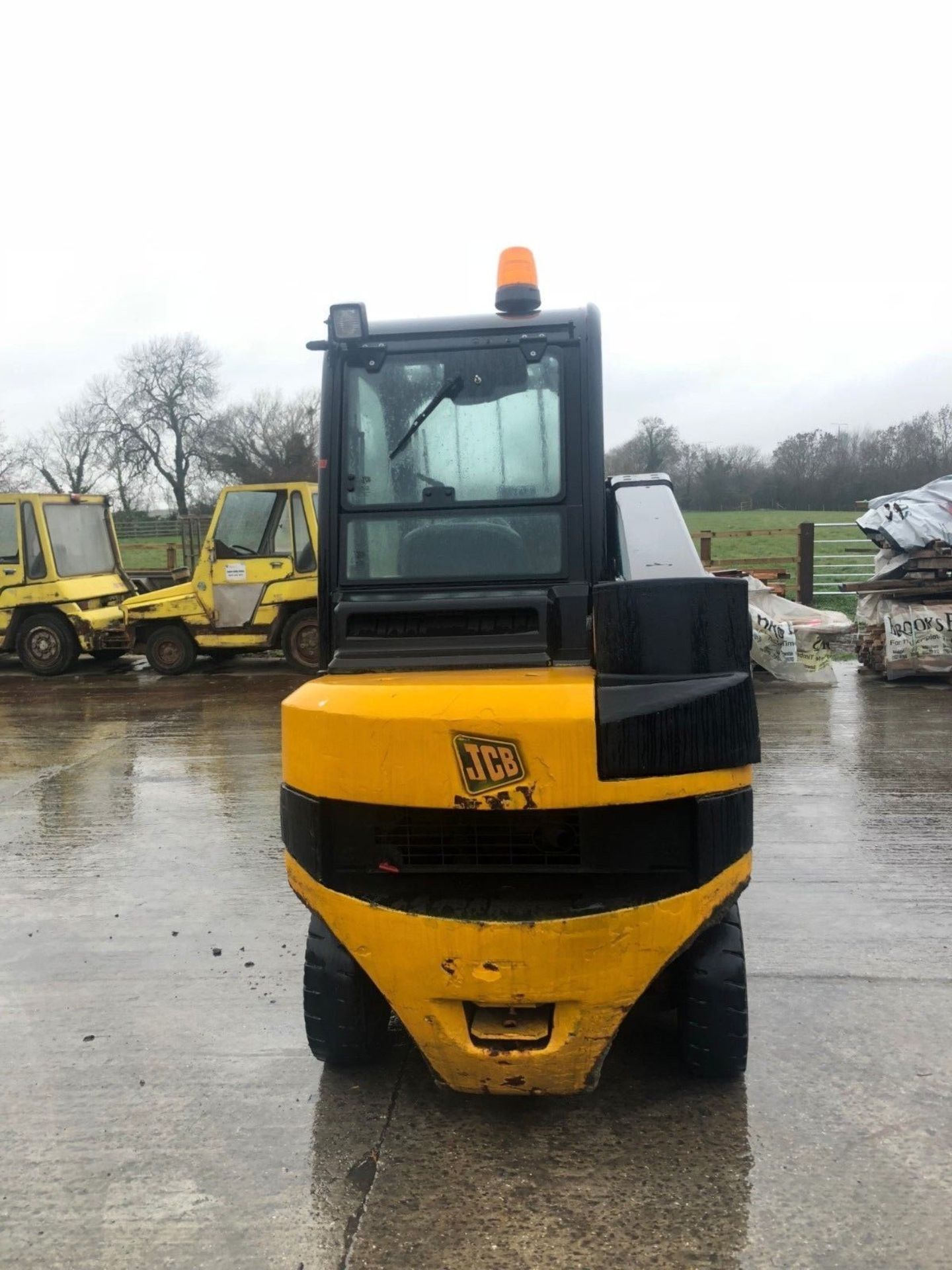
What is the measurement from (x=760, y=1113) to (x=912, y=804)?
3802 millimetres

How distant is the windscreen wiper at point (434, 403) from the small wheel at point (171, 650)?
1029cm

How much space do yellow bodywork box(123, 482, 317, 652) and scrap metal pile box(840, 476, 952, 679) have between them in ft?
20.7

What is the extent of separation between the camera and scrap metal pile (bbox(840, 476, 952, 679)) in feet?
35.8

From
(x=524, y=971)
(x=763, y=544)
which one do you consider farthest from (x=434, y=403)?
(x=763, y=544)

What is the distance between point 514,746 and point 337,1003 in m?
1.13

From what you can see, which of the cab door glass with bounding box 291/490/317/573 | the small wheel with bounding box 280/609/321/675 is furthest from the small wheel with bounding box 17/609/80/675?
the cab door glass with bounding box 291/490/317/573

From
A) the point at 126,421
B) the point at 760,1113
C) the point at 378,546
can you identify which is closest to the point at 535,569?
the point at 378,546

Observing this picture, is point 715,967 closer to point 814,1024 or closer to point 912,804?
point 814,1024

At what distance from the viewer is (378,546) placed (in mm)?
3504

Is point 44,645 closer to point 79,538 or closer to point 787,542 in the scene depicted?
point 79,538

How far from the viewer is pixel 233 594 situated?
507 inches

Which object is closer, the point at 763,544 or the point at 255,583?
the point at 255,583

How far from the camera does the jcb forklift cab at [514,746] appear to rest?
2.63 meters

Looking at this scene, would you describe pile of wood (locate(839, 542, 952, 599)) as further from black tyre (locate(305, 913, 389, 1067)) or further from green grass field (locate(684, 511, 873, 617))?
black tyre (locate(305, 913, 389, 1067))
